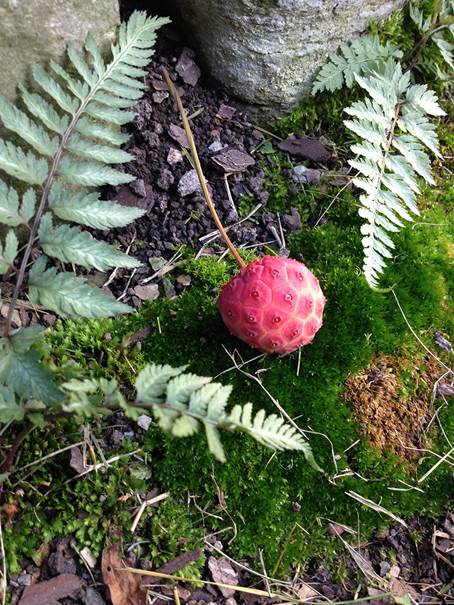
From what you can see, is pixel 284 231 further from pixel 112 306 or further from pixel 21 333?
pixel 21 333

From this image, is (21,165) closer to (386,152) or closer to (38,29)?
(38,29)

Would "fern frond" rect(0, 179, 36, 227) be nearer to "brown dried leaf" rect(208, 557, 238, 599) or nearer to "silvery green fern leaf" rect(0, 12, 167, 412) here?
"silvery green fern leaf" rect(0, 12, 167, 412)

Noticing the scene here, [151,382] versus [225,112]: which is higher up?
[225,112]

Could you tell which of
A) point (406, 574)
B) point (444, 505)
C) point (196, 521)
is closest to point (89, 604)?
point (196, 521)

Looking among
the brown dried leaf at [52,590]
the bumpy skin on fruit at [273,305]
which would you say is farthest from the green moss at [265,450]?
the bumpy skin on fruit at [273,305]

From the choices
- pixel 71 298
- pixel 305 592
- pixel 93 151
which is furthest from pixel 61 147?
pixel 305 592

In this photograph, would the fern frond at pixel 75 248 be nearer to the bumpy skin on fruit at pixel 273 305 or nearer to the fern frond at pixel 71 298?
the fern frond at pixel 71 298
